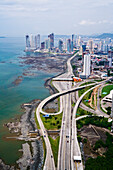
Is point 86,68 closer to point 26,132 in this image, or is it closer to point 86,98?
point 86,98

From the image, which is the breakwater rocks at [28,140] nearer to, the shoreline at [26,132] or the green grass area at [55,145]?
the shoreline at [26,132]

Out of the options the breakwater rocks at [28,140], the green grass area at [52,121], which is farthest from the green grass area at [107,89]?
the breakwater rocks at [28,140]

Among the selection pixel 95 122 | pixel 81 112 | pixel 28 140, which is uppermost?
pixel 81 112

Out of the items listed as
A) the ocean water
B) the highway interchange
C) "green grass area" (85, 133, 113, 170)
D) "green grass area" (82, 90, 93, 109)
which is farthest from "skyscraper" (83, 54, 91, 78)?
"green grass area" (85, 133, 113, 170)

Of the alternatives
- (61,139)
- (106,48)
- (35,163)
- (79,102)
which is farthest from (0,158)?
(106,48)

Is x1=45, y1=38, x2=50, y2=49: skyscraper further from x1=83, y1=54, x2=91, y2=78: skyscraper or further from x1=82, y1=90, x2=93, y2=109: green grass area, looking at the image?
x1=82, y1=90, x2=93, y2=109: green grass area

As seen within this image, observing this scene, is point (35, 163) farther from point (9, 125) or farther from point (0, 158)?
point (9, 125)

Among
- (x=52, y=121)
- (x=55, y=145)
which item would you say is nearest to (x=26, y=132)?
(x=52, y=121)
